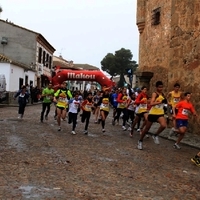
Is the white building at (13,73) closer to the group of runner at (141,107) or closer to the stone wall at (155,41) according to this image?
the stone wall at (155,41)

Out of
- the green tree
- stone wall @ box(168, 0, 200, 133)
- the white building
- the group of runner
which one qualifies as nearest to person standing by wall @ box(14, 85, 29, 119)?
the group of runner

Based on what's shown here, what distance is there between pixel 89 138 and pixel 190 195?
5.92m

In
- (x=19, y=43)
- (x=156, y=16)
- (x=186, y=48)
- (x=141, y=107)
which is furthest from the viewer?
(x=19, y=43)

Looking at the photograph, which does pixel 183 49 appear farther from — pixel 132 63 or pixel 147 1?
pixel 132 63

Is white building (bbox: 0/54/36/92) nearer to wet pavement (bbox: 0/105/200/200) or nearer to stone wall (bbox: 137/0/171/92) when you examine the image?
stone wall (bbox: 137/0/171/92)

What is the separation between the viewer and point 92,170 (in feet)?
22.2

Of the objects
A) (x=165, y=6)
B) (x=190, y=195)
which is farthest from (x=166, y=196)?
(x=165, y=6)

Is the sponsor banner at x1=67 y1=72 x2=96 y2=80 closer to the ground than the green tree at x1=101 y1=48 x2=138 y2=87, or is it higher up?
closer to the ground

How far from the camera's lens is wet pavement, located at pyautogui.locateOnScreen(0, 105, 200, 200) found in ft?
17.7

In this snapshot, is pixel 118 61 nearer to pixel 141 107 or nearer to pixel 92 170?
pixel 141 107

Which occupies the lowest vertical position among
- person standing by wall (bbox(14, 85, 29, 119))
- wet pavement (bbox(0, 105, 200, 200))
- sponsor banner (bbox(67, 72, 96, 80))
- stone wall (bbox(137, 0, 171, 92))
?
wet pavement (bbox(0, 105, 200, 200))

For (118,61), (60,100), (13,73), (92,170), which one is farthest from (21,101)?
(118,61)

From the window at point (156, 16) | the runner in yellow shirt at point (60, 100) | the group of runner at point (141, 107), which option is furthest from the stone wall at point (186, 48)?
the window at point (156, 16)

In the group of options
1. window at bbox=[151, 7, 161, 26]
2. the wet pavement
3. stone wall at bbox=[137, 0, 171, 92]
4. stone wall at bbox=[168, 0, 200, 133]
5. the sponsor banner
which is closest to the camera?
the wet pavement
